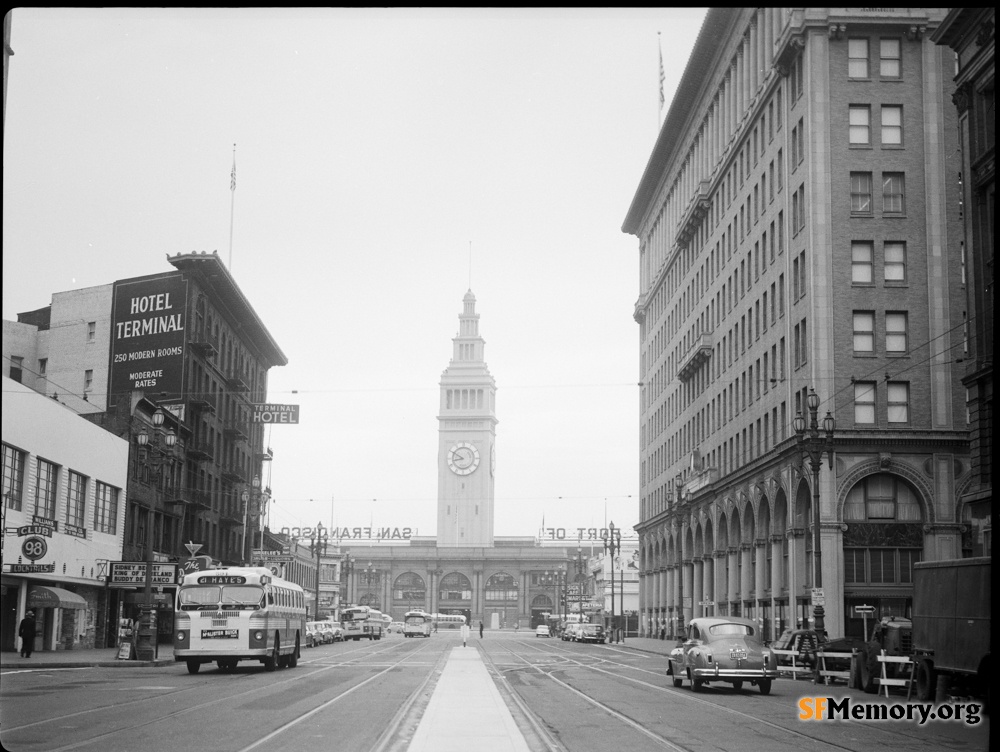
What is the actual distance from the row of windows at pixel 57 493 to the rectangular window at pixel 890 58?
4351 centimetres

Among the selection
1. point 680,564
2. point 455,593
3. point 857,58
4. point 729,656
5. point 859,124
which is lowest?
point 455,593

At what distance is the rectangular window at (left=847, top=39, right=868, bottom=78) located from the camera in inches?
2346

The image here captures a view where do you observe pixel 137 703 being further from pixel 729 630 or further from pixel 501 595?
pixel 501 595

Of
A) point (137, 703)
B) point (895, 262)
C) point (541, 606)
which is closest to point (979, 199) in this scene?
point (895, 262)

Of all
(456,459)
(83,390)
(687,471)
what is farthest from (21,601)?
(456,459)

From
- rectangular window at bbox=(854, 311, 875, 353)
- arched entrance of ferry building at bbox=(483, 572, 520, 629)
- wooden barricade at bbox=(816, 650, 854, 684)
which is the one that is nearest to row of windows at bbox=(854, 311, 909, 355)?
rectangular window at bbox=(854, 311, 875, 353)

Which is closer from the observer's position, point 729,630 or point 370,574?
point 729,630

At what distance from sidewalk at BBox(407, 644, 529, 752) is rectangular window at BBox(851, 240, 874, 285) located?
35.1m

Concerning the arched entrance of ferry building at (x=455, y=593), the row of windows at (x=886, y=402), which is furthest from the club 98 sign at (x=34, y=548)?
the arched entrance of ferry building at (x=455, y=593)

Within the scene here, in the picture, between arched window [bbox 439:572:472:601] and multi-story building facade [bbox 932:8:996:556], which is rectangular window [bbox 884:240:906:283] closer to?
multi-story building facade [bbox 932:8:996:556]

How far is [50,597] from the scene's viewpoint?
155 ft

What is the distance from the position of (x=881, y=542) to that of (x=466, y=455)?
13201 cm

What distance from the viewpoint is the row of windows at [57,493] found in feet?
149

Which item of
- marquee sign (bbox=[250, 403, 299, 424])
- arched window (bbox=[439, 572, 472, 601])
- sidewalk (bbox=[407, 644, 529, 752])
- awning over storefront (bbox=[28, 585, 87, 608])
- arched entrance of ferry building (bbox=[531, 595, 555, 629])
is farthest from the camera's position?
arched entrance of ferry building (bbox=[531, 595, 555, 629])
